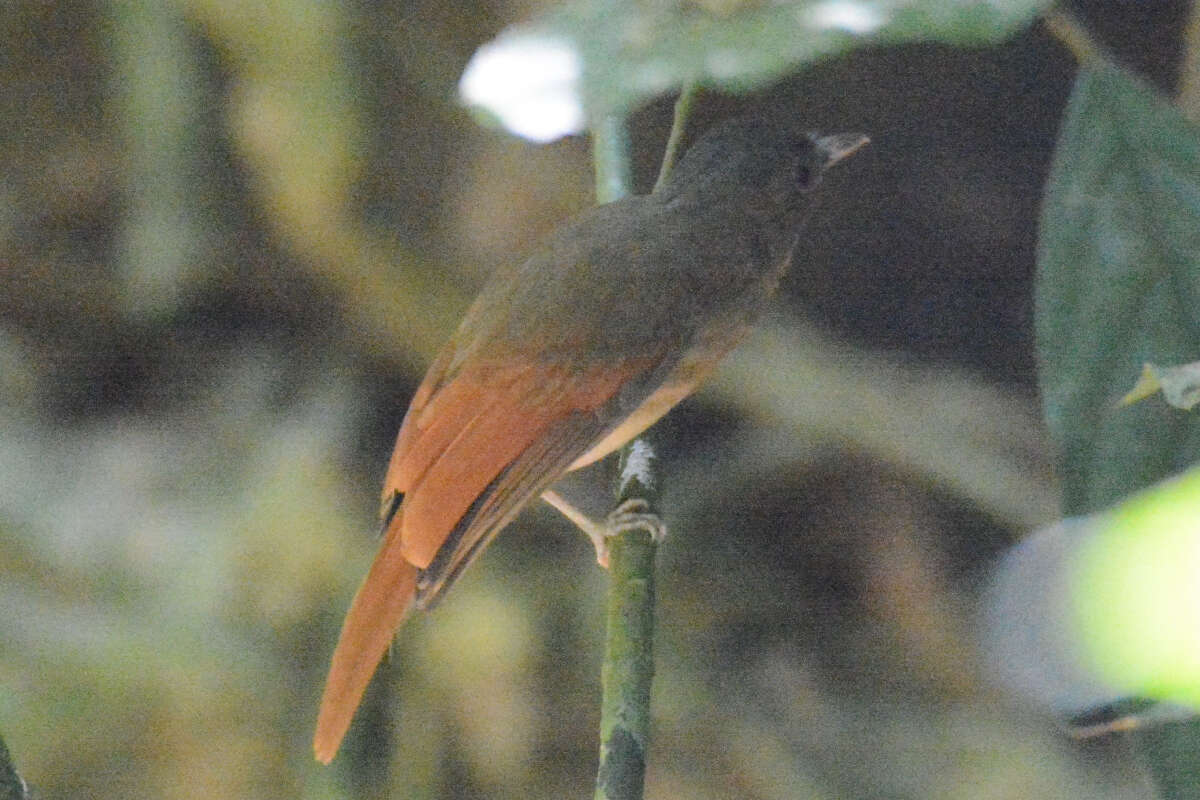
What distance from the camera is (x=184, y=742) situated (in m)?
2.73

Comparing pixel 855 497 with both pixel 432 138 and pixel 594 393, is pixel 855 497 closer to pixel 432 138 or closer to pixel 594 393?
pixel 432 138

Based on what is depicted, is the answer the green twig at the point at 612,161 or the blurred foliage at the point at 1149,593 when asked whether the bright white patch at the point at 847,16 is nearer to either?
the blurred foliage at the point at 1149,593

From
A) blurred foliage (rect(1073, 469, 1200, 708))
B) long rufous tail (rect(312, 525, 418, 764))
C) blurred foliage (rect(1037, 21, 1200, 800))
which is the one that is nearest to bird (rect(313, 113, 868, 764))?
long rufous tail (rect(312, 525, 418, 764))

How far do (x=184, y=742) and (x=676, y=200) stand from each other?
1.56 m

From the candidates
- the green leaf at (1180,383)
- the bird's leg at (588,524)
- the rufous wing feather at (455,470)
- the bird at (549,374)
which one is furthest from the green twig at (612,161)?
the green leaf at (1180,383)

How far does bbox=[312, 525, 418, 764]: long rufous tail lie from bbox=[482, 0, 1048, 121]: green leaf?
30.4 inches

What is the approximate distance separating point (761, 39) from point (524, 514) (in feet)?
6.80

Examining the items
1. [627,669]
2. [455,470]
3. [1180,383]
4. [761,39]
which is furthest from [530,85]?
[455,470]

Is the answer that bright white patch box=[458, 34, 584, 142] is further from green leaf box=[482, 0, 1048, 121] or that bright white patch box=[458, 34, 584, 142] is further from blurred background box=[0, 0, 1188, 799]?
blurred background box=[0, 0, 1188, 799]

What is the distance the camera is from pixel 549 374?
163 centimetres

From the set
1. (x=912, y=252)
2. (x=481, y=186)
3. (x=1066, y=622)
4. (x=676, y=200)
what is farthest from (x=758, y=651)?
(x=1066, y=622)

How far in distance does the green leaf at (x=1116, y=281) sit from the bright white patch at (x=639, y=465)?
0.57m

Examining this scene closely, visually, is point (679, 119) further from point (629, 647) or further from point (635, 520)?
point (629, 647)

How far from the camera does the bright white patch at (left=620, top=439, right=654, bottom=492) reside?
1.55 metres
